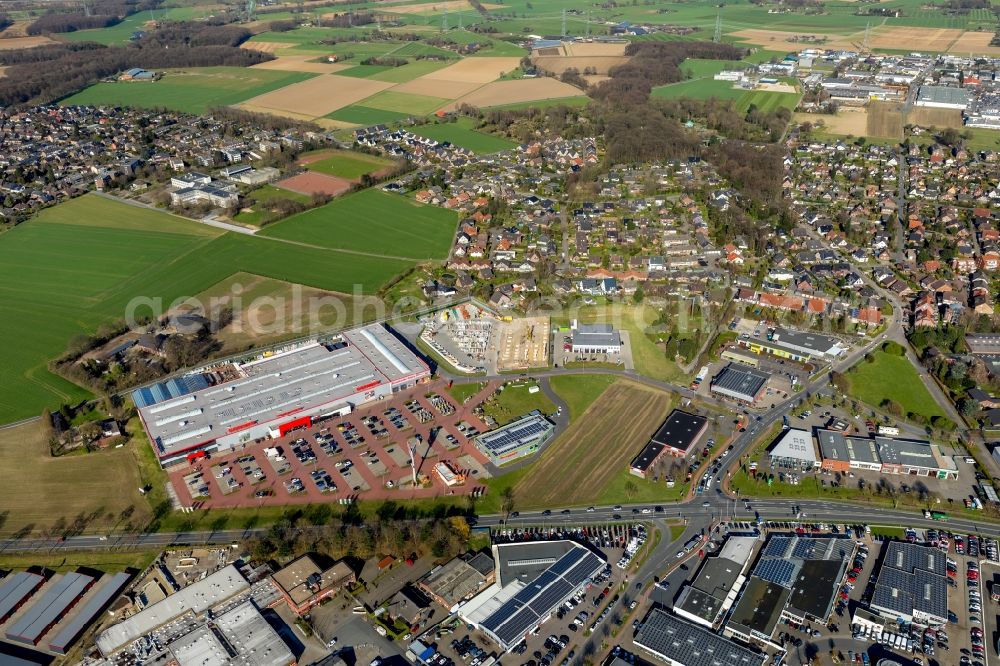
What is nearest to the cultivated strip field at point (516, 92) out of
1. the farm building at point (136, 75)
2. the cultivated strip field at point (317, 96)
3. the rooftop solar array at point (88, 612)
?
the cultivated strip field at point (317, 96)

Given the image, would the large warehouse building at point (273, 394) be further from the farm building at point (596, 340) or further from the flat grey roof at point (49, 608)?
the farm building at point (596, 340)

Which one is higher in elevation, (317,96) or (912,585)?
(317,96)

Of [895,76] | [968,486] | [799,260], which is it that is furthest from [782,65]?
[968,486]

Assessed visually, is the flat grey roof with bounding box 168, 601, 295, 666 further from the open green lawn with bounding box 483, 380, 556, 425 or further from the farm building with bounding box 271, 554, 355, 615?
the open green lawn with bounding box 483, 380, 556, 425

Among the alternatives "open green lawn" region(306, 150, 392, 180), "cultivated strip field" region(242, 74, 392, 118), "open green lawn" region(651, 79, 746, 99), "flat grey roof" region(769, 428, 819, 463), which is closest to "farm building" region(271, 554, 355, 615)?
"flat grey roof" region(769, 428, 819, 463)

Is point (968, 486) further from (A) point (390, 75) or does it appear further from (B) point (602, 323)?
(A) point (390, 75)

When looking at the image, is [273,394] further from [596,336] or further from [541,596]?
[596,336]

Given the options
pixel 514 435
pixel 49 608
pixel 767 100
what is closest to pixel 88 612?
pixel 49 608
